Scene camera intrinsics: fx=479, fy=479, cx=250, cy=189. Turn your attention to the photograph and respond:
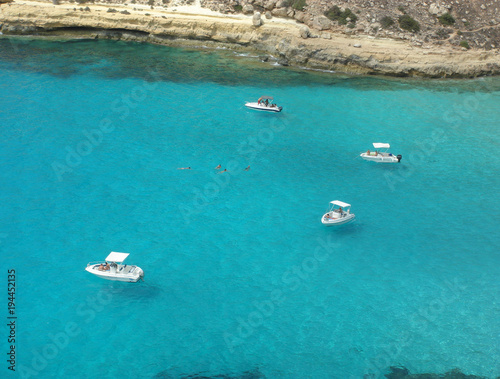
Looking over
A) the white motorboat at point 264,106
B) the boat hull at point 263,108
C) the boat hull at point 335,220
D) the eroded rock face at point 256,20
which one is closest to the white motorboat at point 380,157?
the boat hull at point 335,220

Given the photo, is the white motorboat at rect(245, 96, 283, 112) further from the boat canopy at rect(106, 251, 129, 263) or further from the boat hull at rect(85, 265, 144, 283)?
the boat hull at rect(85, 265, 144, 283)

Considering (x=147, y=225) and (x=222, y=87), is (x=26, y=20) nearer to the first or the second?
(x=222, y=87)

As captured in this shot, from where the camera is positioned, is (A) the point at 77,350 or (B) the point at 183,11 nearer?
(A) the point at 77,350

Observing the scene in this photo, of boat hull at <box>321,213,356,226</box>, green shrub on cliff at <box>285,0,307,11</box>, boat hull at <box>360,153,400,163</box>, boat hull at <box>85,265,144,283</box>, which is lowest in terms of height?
boat hull at <box>85,265,144,283</box>

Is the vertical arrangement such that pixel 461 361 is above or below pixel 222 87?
below

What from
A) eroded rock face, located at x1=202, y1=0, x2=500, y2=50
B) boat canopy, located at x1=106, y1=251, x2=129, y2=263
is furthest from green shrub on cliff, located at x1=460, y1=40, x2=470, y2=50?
boat canopy, located at x1=106, y1=251, x2=129, y2=263

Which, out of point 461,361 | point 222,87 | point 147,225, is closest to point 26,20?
point 222,87
